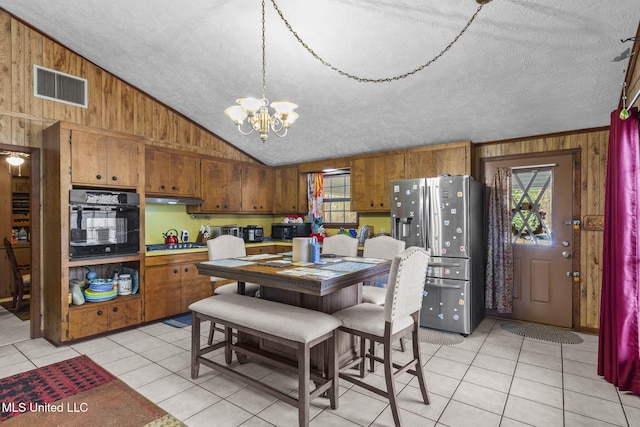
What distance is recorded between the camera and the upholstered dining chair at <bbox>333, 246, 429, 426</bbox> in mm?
2047

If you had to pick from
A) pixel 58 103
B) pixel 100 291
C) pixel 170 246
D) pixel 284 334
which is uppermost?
pixel 58 103

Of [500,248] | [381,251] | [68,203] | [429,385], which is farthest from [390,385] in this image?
[68,203]

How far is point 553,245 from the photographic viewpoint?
4.01m

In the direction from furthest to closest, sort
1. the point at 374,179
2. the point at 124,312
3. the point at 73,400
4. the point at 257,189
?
the point at 257,189
the point at 374,179
the point at 124,312
the point at 73,400

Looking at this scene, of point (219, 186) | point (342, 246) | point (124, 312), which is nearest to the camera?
point (342, 246)

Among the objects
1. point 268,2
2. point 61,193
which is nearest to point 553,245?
point 268,2

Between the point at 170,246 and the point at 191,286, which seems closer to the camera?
the point at 191,286

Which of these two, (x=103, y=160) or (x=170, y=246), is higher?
(x=103, y=160)

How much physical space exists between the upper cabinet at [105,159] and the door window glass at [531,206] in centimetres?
461

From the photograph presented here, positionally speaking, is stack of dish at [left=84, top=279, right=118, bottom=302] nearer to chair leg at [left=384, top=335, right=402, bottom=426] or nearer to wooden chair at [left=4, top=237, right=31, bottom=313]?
wooden chair at [left=4, top=237, right=31, bottom=313]

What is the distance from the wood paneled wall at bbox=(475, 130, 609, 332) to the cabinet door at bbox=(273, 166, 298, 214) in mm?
3818

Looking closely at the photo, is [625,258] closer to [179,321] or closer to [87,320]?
[179,321]

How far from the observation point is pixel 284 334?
2.08m

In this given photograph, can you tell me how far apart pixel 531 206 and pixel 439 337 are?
79.0 inches
